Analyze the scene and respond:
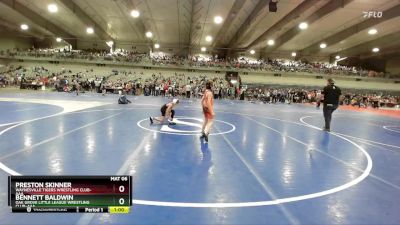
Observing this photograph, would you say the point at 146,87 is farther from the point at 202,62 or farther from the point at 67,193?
the point at 67,193

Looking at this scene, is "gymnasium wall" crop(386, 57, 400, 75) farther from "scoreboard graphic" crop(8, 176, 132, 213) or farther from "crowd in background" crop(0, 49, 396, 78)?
"scoreboard graphic" crop(8, 176, 132, 213)

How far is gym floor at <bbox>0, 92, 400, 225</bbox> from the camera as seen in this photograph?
4004 millimetres

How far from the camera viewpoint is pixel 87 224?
356cm

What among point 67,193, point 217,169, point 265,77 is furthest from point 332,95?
point 265,77

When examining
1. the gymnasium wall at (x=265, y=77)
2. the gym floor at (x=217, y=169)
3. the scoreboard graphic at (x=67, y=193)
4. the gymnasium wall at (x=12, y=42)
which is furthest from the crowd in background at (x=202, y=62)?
the scoreboard graphic at (x=67, y=193)

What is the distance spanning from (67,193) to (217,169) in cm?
365

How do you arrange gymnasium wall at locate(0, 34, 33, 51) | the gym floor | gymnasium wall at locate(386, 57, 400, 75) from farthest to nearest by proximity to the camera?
gymnasium wall at locate(386, 57, 400, 75)
gymnasium wall at locate(0, 34, 33, 51)
the gym floor

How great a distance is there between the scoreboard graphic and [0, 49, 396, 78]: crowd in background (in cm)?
3857

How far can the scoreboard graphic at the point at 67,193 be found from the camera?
2602 millimetres

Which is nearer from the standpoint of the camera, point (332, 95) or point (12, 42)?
point (332, 95)

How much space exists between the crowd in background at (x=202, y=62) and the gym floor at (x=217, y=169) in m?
30.6

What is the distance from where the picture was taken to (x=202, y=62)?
41.1 metres

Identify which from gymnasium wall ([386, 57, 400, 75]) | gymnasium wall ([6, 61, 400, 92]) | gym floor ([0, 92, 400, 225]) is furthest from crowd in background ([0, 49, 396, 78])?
gym floor ([0, 92, 400, 225])

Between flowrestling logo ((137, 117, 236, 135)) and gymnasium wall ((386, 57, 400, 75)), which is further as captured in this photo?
gymnasium wall ((386, 57, 400, 75))
